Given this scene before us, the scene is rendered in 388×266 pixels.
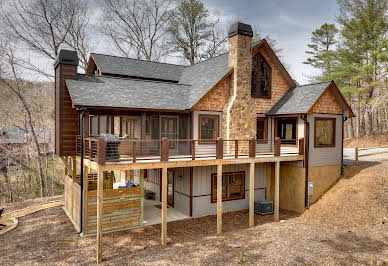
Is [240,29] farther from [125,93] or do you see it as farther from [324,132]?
[324,132]

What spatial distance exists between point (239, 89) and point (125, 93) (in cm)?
609

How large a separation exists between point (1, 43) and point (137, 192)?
20.1 metres

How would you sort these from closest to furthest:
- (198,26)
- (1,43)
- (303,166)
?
(303,166) → (1,43) → (198,26)

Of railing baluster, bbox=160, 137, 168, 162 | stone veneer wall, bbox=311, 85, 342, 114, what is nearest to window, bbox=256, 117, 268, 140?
stone veneer wall, bbox=311, 85, 342, 114

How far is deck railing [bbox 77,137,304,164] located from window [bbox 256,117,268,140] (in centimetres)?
47

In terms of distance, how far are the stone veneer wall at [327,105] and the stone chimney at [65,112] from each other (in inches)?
475

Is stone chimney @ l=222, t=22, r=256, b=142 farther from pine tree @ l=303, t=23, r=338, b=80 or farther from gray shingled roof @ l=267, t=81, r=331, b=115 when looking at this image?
pine tree @ l=303, t=23, r=338, b=80

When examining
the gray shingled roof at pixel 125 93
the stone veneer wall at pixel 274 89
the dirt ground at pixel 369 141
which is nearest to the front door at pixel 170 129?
the gray shingled roof at pixel 125 93

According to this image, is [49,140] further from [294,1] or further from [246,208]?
[294,1]

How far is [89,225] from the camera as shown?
12.0 metres

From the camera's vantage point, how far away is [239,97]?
15320mm

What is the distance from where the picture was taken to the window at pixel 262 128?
55.2ft

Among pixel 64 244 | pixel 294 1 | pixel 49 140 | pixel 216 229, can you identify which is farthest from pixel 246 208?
pixel 49 140

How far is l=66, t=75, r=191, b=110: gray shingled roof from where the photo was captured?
1227 cm
